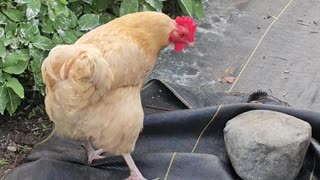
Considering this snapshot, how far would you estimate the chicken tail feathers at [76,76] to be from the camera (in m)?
2.52

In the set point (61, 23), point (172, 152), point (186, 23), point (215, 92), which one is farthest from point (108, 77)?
point (215, 92)

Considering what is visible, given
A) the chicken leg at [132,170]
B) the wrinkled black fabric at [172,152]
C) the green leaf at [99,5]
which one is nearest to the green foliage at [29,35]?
the green leaf at [99,5]

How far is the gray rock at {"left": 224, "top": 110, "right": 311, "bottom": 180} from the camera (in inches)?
112

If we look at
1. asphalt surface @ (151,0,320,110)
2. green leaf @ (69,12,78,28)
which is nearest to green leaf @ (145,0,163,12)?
asphalt surface @ (151,0,320,110)

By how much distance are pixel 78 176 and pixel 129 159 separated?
10.5 inches

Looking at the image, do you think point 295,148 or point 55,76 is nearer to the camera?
point 55,76

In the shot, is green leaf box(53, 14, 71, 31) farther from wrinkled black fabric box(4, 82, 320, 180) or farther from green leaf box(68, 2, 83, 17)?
wrinkled black fabric box(4, 82, 320, 180)

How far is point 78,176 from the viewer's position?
2.95 m

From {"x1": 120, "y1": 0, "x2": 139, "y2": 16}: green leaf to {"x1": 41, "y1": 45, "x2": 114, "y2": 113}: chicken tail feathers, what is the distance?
42.0 inches

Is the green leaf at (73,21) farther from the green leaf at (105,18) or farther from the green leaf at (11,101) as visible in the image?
the green leaf at (11,101)

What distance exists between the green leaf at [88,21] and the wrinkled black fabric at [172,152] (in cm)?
59

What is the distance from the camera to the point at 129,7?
3691mm

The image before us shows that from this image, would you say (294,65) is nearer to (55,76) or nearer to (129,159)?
(129,159)

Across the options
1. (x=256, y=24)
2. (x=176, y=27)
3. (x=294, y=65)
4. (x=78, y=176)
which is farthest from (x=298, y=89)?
(x=78, y=176)
